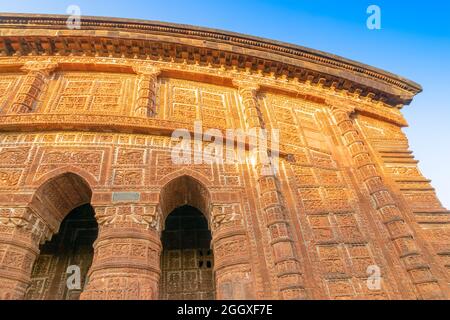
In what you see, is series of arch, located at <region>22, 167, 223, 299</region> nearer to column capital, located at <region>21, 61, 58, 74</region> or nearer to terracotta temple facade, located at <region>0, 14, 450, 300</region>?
terracotta temple facade, located at <region>0, 14, 450, 300</region>

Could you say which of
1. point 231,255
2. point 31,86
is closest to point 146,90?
point 31,86

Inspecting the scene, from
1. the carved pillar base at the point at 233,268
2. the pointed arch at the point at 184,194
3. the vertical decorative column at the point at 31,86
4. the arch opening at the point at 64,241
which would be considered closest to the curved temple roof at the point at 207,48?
the vertical decorative column at the point at 31,86

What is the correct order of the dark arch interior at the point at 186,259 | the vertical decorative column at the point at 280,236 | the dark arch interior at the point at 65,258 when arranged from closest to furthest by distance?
the vertical decorative column at the point at 280,236, the dark arch interior at the point at 65,258, the dark arch interior at the point at 186,259

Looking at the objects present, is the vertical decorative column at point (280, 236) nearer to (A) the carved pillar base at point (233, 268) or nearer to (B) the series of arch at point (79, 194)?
(A) the carved pillar base at point (233, 268)

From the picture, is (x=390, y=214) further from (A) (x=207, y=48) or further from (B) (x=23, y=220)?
(B) (x=23, y=220)

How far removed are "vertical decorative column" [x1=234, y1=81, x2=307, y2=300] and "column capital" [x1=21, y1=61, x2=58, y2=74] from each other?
471 centimetres

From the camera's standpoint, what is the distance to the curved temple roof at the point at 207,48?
22.1ft

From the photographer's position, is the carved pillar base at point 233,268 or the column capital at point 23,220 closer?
the carved pillar base at point 233,268

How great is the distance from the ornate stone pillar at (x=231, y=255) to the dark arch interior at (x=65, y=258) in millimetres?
2965

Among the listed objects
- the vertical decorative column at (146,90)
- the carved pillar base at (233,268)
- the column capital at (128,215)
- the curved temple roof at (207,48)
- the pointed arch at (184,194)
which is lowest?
the carved pillar base at (233,268)

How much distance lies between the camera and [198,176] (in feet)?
15.6

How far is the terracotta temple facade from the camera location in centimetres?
399
